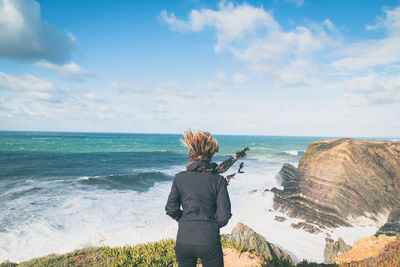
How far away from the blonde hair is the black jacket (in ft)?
0.32

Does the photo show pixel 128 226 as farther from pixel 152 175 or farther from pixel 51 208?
pixel 152 175

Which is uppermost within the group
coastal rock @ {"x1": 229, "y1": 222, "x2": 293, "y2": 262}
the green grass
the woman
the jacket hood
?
the jacket hood

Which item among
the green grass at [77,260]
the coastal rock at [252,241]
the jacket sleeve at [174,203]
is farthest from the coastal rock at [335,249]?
the jacket sleeve at [174,203]

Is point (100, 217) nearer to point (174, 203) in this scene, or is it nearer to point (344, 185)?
point (174, 203)

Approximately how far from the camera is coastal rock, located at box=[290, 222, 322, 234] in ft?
44.9

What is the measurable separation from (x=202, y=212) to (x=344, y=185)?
16344mm

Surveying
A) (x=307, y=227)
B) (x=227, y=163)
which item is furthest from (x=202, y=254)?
(x=307, y=227)

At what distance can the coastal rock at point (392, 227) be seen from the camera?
11330 mm

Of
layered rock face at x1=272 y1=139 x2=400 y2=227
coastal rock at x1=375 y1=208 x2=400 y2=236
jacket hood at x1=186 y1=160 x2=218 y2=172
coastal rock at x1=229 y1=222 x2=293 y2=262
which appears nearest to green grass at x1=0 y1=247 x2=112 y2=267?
coastal rock at x1=229 y1=222 x2=293 y2=262

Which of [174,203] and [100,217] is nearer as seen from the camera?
[174,203]

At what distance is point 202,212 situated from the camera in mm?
2496

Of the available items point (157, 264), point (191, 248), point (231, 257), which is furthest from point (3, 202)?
point (191, 248)

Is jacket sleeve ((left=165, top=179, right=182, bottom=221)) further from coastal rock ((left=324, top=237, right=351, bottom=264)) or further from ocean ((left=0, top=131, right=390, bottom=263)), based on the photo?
ocean ((left=0, top=131, right=390, bottom=263))

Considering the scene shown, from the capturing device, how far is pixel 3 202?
17.1 m
